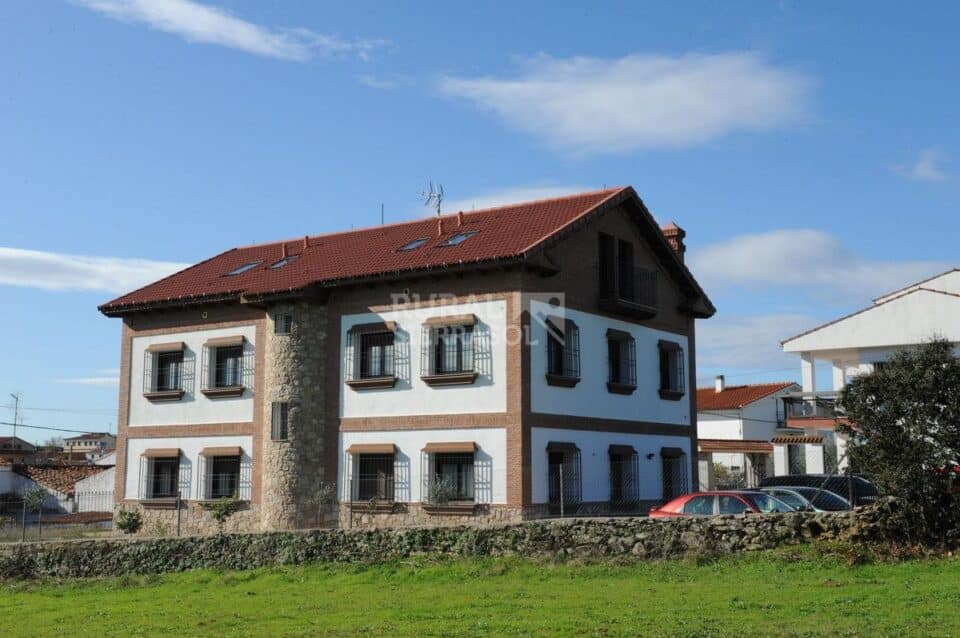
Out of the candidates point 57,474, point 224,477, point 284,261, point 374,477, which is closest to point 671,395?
point 374,477

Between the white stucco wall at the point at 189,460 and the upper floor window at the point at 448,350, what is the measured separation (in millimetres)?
6496

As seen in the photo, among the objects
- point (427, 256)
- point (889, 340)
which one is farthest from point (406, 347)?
point (889, 340)

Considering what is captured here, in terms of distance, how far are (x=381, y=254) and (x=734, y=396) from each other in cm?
3420

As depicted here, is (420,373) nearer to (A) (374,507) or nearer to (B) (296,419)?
(A) (374,507)

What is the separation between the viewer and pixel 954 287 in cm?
4525

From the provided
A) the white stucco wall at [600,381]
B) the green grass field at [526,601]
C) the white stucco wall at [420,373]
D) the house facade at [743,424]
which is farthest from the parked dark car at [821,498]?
the house facade at [743,424]

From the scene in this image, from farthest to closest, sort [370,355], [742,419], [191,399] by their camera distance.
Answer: [742,419], [191,399], [370,355]

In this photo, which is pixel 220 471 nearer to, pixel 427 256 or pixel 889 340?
pixel 427 256

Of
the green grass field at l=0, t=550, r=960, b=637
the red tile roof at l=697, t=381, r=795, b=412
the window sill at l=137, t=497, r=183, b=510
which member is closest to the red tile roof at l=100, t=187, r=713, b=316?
the window sill at l=137, t=497, r=183, b=510

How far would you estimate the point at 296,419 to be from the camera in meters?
27.4

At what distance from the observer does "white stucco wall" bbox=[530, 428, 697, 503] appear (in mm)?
24609

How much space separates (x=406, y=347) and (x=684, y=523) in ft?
33.8

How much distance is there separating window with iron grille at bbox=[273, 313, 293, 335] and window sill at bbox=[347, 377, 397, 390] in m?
2.28

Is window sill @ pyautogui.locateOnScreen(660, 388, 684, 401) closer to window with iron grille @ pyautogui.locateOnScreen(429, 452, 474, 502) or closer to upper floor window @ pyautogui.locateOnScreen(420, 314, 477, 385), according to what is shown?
upper floor window @ pyautogui.locateOnScreen(420, 314, 477, 385)
